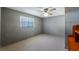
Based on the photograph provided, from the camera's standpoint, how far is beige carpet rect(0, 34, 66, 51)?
1.81 meters

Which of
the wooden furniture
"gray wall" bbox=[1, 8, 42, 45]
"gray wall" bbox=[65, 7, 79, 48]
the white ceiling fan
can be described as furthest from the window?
the wooden furniture

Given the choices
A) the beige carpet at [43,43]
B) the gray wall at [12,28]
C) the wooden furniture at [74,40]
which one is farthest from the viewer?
the beige carpet at [43,43]

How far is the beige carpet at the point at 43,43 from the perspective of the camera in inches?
71.1

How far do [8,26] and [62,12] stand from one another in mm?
1134

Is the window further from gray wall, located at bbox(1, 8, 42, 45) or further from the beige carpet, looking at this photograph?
the beige carpet

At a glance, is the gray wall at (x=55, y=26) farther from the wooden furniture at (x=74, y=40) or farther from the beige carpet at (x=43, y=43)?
the wooden furniture at (x=74, y=40)

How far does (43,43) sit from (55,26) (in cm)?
46

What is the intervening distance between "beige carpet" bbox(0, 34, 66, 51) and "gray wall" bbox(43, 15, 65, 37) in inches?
4.2

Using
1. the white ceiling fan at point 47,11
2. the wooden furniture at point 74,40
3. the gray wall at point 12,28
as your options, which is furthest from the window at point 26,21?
the wooden furniture at point 74,40

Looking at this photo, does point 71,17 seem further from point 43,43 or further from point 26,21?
point 26,21

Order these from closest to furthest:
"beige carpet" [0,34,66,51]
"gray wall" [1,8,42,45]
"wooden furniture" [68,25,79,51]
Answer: "wooden furniture" [68,25,79,51] → "gray wall" [1,8,42,45] → "beige carpet" [0,34,66,51]

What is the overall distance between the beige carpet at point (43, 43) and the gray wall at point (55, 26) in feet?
0.35
